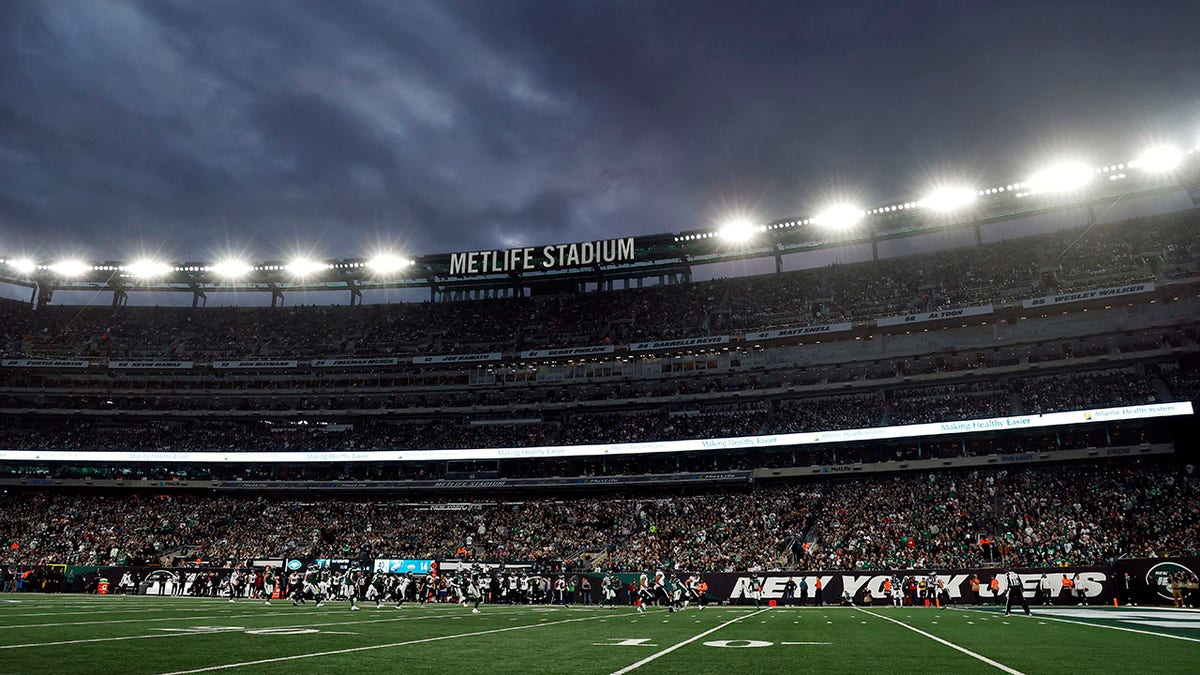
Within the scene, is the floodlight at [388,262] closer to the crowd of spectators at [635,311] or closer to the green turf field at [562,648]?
the crowd of spectators at [635,311]

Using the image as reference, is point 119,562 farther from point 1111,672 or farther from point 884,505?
point 1111,672

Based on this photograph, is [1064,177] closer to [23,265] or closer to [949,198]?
[949,198]

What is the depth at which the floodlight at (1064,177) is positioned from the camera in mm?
44000

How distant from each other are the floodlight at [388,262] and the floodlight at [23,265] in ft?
101

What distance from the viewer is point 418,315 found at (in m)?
67.2

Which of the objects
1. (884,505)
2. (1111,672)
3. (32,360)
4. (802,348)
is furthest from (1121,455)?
(32,360)

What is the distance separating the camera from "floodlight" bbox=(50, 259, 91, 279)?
64.2m

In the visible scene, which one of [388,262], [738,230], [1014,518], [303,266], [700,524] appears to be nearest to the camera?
[1014,518]

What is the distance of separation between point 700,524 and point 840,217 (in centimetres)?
2420

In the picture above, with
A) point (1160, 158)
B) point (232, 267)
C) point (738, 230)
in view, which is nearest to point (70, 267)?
point (232, 267)

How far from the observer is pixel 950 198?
4753cm

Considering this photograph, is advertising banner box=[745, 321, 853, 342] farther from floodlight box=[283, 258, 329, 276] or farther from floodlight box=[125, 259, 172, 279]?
floodlight box=[125, 259, 172, 279]

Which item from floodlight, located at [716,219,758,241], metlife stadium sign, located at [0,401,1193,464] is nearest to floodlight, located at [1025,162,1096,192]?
metlife stadium sign, located at [0,401,1193,464]

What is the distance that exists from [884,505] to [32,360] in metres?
67.9
